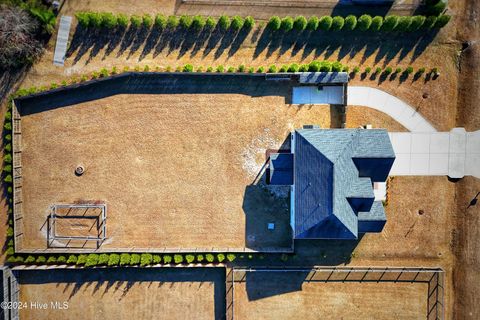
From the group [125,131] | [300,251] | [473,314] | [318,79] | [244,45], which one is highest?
[244,45]

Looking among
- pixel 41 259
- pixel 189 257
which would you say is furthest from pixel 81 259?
pixel 189 257

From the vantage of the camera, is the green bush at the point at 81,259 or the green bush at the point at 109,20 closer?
the green bush at the point at 109,20

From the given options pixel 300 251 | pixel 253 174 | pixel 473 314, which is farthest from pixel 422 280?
pixel 253 174

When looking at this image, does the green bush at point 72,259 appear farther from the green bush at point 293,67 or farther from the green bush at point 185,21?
the green bush at point 293,67

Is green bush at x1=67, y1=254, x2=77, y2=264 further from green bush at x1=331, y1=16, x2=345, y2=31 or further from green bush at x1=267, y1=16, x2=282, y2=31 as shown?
green bush at x1=331, y1=16, x2=345, y2=31

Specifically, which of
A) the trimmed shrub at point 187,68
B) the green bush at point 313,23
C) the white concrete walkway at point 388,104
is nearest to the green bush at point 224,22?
the trimmed shrub at point 187,68

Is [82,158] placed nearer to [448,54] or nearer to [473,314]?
[448,54]

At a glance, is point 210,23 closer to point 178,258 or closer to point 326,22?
point 326,22
